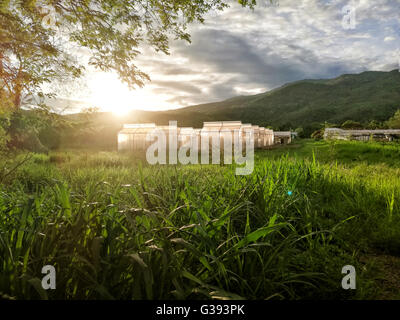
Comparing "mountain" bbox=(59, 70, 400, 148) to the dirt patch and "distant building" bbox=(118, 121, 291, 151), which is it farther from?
the dirt patch

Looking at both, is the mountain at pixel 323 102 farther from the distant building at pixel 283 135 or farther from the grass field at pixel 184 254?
the grass field at pixel 184 254

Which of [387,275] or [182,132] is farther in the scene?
[182,132]

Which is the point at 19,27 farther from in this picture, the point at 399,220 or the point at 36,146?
the point at 36,146

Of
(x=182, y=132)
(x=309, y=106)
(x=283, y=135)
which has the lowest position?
(x=182, y=132)

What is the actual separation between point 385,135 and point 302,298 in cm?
3534

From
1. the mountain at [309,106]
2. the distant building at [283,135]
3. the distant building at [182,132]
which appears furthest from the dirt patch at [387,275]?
the distant building at [283,135]

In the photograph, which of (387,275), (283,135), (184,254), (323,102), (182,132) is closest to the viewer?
(184,254)

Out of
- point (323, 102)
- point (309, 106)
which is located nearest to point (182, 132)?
point (309, 106)

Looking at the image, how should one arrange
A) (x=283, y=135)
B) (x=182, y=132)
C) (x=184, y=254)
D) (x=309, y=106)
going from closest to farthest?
(x=184, y=254), (x=182, y=132), (x=283, y=135), (x=309, y=106)

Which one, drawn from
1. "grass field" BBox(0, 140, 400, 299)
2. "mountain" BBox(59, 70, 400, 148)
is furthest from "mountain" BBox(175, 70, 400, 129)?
"grass field" BBox(0, 140, 400, 299)

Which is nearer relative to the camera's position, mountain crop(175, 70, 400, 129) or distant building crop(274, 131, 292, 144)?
distant building crop(274, 131, 292, 144)

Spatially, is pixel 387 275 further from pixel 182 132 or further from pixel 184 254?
pixel 182 132

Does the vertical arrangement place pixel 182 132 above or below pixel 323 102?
below

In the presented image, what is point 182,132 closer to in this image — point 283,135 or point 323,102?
point 283,135
